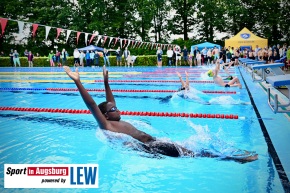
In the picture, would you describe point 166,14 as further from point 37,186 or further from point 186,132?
point 37,186

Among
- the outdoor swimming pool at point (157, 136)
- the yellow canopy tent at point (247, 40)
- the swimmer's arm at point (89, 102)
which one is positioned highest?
the yellow canopy tent at point (247, 40)

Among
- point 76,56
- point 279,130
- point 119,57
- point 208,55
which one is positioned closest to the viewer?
point 279,130

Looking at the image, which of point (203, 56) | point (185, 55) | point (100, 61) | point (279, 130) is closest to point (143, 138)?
point (279, 130)

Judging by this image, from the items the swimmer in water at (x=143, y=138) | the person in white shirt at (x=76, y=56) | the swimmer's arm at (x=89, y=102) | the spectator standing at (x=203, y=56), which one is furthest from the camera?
the person in white shirt at (x=76, y=56)

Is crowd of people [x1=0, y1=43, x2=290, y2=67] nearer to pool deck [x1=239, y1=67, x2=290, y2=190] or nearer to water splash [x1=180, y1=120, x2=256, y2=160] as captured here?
pool deck [x1=239, y1=67, x2=290, y2=190]

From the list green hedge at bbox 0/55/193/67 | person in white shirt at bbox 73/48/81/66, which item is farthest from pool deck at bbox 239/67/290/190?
person in white shirt at bbox 73/48/81/66

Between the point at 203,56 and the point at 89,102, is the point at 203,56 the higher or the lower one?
the higher one

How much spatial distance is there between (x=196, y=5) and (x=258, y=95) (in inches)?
1294

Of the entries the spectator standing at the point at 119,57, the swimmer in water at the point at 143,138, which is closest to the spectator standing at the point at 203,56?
the spectator standing at the point at 119,57

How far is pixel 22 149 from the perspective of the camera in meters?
4.70

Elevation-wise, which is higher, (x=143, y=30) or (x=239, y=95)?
(x=143, y=30)

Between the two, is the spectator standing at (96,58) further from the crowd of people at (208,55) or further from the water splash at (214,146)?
the water splash at (214,146)

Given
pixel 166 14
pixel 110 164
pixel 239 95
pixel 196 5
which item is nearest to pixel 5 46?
pixel 166 14

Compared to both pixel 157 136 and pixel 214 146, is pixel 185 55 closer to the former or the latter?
pixel 157 136
